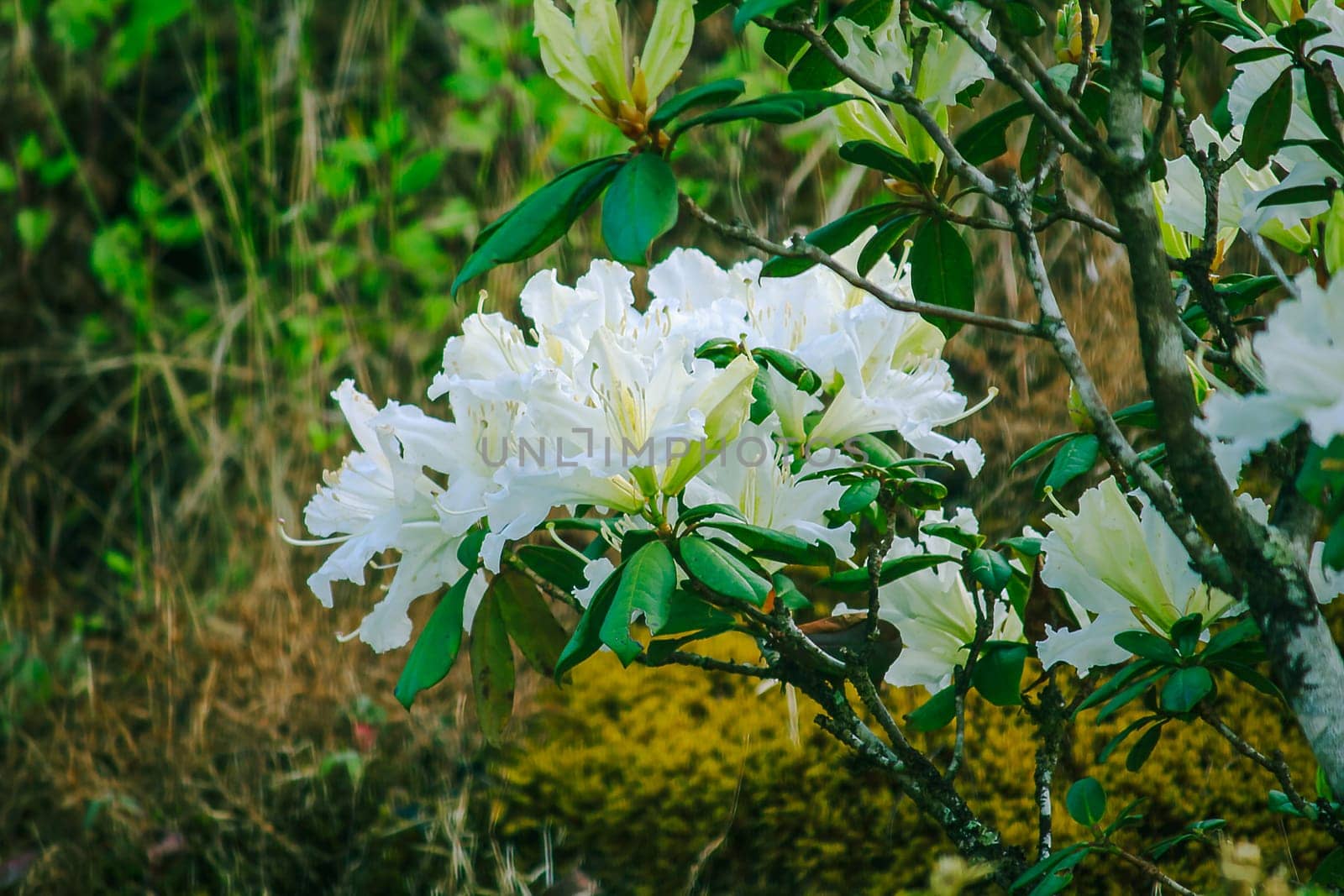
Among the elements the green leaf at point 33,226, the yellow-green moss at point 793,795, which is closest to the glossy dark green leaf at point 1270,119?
the yellow-green moss at point 793,795

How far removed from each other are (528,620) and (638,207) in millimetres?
478

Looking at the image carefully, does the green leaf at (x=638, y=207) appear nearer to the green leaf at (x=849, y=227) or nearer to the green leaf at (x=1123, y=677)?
the green leaf at (x=849, y=227)

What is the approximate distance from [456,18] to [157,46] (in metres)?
1.57

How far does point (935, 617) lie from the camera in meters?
1.18

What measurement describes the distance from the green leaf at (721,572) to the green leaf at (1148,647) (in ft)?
0.94

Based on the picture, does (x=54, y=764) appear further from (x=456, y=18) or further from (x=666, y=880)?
(x=456, y=18)

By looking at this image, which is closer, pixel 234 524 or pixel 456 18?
pixel 234 524

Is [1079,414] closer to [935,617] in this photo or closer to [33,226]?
[935,617]

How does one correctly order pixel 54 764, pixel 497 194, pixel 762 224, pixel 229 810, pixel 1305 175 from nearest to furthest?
pixel 1305 175
pixel 229 810
pixel 54 764
pixel 762 224
pixel 497 194

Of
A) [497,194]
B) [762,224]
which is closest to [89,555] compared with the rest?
[497,194]

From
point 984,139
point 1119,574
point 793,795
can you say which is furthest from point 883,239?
point 793,795

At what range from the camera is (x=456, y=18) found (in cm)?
374

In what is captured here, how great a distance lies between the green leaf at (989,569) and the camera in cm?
102

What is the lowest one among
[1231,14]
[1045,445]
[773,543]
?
[773,543]
